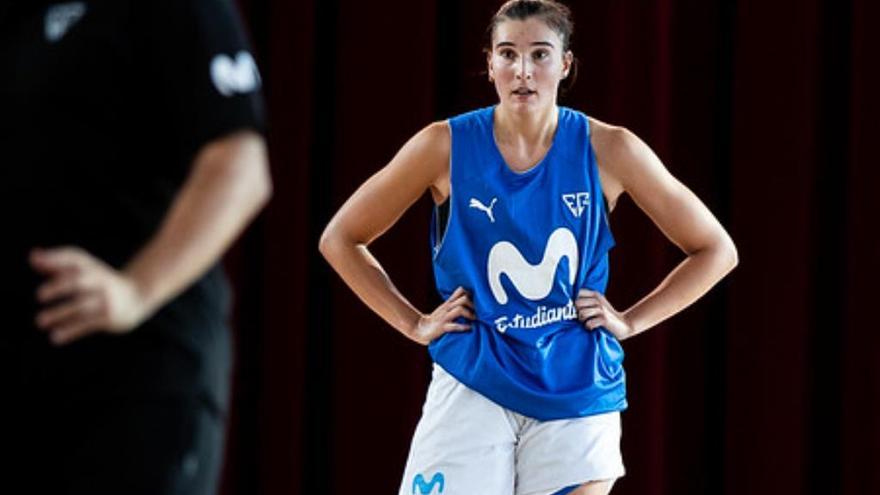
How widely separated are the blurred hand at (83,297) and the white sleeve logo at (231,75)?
208 millimetres

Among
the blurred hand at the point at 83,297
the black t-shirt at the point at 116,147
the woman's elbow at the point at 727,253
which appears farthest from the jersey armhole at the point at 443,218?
the blurred hand at the point at 83,297

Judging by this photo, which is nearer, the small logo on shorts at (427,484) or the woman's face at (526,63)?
the small logo on shorts at (427,484)

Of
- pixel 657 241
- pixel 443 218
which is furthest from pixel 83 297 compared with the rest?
pixel 657 241

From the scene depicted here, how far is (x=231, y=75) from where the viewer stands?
155 cm

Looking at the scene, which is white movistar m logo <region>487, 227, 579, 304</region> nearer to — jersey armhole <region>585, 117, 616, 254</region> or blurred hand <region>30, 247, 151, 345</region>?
jersey armhole <region>585, 117, 616, 254</region>

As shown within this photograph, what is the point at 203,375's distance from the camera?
5.08 ft

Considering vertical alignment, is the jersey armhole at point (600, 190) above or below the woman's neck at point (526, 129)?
below

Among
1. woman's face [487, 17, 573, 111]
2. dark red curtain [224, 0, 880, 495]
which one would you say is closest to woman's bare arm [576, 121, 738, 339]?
woman's face [487, 17, 573, 111]

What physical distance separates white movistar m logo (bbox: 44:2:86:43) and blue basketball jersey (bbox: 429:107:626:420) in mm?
1507

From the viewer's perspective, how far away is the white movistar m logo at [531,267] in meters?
3.00

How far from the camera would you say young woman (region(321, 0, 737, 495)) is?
295cm

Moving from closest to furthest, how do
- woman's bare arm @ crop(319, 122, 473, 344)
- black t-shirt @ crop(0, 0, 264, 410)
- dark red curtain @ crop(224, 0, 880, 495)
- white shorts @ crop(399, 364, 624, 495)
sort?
black t-shirt @ crop(0, 0, 264, 410)
white shorts @ crop(399, 364, 624, 495)
woman's bare arm @ crop(319, 122, 473, 344)
dark red curtain @ crop(224, 0, 880, 495)

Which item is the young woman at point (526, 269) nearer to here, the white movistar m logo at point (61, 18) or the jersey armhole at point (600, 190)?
the jersey armhole at point (600, 190)

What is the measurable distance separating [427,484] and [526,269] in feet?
1.42
